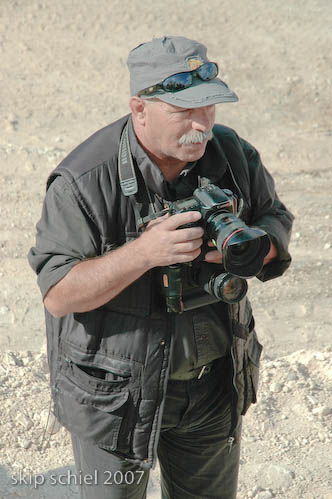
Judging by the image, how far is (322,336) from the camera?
6.50m

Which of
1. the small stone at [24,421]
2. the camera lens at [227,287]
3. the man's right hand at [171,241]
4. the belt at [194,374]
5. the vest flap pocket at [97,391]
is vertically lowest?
the small stone at [24,421]

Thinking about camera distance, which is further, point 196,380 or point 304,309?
point 304,309

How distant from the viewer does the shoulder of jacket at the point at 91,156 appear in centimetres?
270

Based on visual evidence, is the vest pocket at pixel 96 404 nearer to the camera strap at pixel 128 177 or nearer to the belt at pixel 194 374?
the belt at pixel 194 374

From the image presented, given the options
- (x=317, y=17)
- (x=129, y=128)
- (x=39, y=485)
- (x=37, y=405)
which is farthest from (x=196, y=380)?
(x=317, y=17)

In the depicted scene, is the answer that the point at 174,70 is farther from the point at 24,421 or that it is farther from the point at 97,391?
the point at 24,421

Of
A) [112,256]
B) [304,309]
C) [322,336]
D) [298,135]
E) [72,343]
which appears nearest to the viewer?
[112,256]

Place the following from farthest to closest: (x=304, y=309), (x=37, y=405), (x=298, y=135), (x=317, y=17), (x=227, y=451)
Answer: (x=317, y=17), (x=298, y=135), (x=304, y=309), (x=37, y=405), (x=227, y=451)

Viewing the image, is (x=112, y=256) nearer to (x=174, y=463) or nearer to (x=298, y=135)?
(x=174, y=463)

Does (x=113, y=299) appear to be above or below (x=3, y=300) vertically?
above

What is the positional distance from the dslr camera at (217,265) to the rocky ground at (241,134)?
212 centimetres

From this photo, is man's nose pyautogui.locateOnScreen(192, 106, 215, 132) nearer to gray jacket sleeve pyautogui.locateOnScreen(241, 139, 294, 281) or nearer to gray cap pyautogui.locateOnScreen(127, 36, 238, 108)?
gray cap pyautogui.locateOnScreen(127, 36, 238, 108)

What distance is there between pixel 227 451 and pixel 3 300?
4154mm

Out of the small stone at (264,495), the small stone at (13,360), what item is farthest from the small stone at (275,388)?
the small stone at (13,360)
